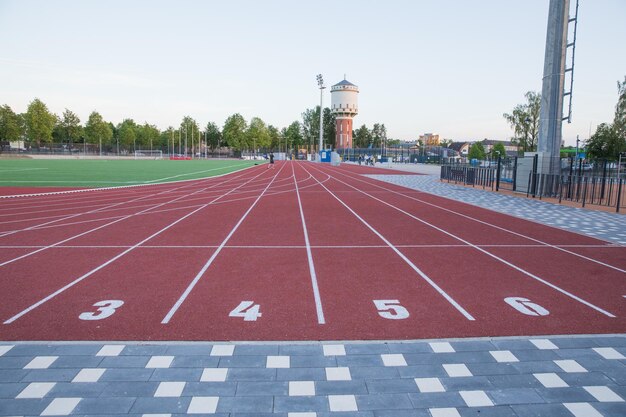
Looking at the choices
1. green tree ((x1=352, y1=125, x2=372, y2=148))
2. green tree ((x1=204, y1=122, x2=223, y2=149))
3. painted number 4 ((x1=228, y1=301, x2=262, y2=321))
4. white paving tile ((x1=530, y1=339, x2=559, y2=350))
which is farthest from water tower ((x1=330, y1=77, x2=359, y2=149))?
white paving tile ((x1=530, y1=339, x2=559, y2=350))

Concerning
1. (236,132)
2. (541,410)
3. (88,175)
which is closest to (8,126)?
(236,132)

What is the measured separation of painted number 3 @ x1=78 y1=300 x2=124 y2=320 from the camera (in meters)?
4.96

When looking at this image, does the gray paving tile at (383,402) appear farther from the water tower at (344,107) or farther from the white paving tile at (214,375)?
the water tower at (344,107)

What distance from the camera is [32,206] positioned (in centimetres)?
1385

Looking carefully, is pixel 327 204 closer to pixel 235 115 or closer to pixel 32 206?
pixel 32 206

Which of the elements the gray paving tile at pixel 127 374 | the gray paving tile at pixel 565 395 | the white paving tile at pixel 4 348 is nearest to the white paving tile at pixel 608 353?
the gray paving tile at pixel 565 395

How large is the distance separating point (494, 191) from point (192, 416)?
2160cm

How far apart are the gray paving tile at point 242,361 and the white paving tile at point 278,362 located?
4 centimetres

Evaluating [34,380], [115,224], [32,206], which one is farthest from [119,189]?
[34,380]

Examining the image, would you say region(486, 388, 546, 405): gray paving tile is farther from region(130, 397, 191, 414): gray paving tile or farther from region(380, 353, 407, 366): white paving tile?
region(130, 397, 191, 414): gray paving tile

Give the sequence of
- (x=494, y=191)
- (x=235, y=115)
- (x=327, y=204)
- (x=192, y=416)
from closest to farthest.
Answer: (x=192, y=416) < (x=327, y=204) < (x=494, y=191) < (x=235, y=115)

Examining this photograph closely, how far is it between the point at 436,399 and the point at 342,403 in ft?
2.49

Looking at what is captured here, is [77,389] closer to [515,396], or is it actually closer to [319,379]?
[319,379]

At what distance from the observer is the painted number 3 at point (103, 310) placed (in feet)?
16.3
